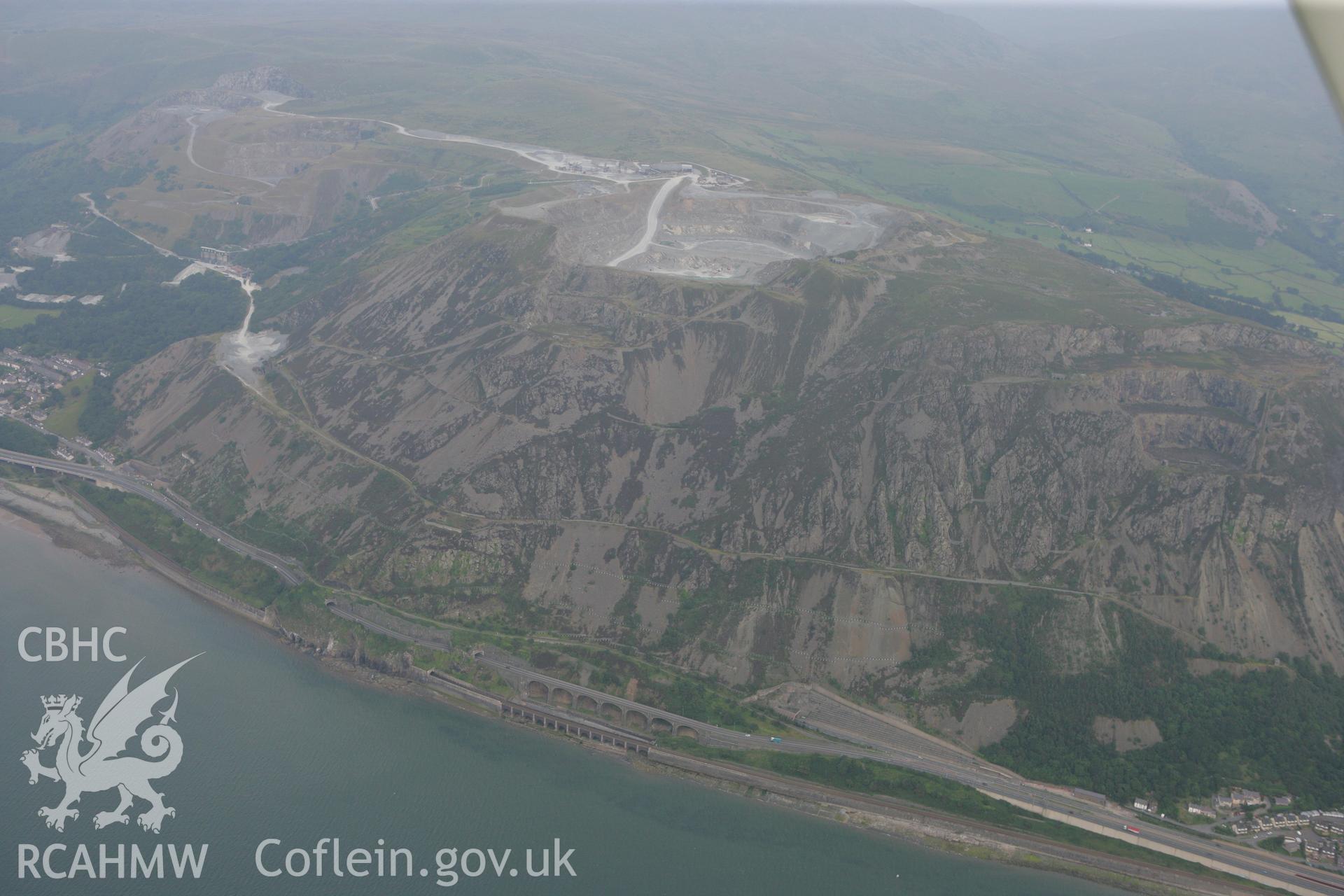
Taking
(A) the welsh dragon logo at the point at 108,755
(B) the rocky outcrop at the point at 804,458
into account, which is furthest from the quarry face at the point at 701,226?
(A) the welsh dragon logo at the point at 108,755

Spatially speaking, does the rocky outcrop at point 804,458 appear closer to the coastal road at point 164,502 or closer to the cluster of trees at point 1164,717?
the cluster of trees at point 1164,717

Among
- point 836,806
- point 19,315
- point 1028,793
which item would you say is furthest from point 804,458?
point 19,315

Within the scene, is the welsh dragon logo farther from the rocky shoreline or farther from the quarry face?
the quarry face

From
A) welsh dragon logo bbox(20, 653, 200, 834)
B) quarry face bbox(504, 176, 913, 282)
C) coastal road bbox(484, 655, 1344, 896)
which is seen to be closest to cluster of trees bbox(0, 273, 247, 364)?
quarry face bbox(504, 176, 913, 282)

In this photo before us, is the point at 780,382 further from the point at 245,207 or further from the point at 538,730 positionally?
the point at 245,207

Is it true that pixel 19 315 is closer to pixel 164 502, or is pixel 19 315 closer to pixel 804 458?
pixel 164 502

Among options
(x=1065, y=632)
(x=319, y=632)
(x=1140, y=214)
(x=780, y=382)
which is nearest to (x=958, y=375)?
(x=780, y=382)
